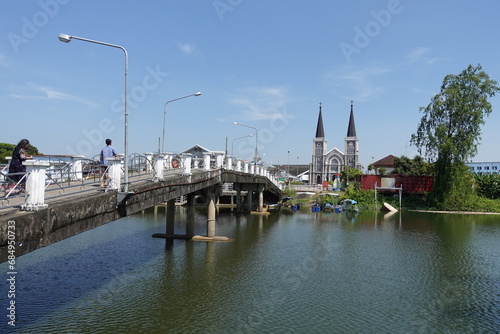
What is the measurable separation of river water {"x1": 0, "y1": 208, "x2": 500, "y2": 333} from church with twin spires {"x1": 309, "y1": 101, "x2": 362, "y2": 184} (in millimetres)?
106451

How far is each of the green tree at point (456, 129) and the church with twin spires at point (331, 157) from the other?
3129 inches

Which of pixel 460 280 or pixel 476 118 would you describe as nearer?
pixel 460 280

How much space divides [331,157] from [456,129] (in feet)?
277

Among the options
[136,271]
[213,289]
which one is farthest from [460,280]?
[136,271]

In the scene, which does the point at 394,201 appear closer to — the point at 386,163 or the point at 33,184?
the point at 33,184

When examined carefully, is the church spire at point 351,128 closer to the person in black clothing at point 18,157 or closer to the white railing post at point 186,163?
the white railing post at point 186,163

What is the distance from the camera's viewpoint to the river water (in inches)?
547

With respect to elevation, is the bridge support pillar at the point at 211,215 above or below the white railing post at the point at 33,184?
below

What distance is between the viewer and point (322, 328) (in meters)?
13.7

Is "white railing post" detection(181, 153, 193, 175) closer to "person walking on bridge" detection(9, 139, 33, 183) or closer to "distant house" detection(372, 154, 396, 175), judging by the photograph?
"person walking on bridge" detection(9, 139, 33, 183)

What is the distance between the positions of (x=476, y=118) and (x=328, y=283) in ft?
150

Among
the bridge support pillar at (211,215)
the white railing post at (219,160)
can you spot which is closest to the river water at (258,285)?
the bridge support pillar at (211,215)

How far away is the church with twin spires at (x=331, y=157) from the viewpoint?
451ft

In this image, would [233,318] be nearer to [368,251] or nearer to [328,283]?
[328,283]
